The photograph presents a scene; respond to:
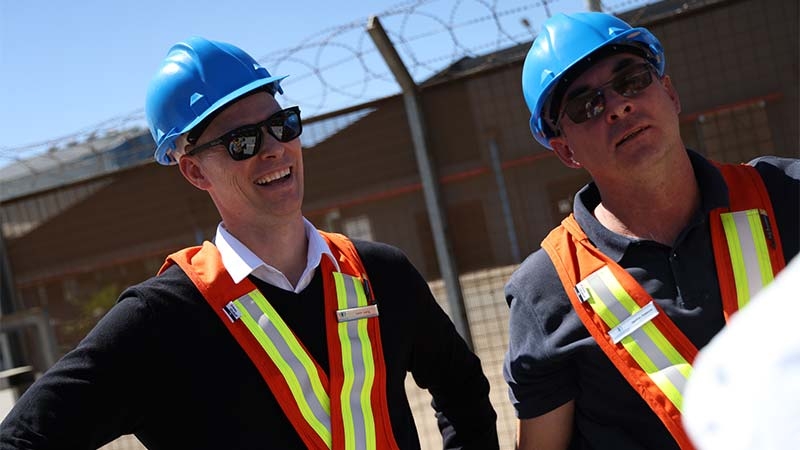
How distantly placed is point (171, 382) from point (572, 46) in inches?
60.5

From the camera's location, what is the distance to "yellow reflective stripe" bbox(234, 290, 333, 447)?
236 centimetres

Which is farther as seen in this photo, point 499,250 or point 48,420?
point 499,250

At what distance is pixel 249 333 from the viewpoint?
2.38m

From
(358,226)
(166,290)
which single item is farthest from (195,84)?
(358,226)

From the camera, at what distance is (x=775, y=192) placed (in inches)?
92.2

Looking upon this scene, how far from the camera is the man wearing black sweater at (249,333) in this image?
221 centimetres

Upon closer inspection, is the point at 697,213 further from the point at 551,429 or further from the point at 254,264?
the point at 254,264

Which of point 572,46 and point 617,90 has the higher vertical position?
point 572,46

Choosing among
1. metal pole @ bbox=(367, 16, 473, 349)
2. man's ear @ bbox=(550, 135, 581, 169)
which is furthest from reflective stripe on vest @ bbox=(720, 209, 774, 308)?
metal pole @ bbox=(367, 16, 473, 349)

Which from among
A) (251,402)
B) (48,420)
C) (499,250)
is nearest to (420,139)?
(499,250)

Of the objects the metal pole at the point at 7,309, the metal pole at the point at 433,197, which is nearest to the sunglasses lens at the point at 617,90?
the metal pole at the point at 433,197

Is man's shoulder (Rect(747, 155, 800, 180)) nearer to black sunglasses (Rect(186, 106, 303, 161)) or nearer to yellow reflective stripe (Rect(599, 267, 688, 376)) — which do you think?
yellow reflective stripe (Rect(599, 267, 688, 376))

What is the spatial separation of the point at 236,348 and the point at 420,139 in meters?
2.62

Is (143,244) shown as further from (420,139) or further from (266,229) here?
(266,229)
